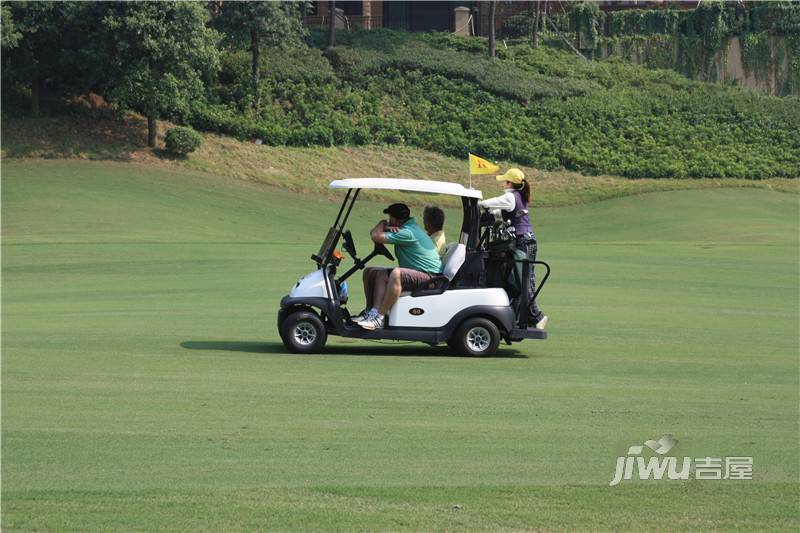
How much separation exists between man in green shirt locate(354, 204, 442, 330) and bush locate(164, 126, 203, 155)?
39.0 meters

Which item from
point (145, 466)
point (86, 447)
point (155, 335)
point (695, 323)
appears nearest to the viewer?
point (145, 466)

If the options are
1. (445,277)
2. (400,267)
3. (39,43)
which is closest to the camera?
(445,277)

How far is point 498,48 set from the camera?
69.9m

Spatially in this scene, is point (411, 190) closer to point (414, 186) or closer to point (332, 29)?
point (414, 186)

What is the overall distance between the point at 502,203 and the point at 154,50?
37785mm

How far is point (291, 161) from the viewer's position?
55.1 metres

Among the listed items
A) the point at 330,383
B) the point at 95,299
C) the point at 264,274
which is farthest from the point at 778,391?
Result: the point at 264,274

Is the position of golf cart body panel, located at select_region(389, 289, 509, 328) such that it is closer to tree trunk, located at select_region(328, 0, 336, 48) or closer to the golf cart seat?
the golf cart seat

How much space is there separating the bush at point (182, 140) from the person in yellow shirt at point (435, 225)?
38541mm

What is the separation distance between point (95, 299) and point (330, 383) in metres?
10.8

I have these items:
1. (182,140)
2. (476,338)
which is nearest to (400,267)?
(476,338)

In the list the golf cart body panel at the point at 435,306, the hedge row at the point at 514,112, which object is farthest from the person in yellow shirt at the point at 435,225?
the hedge row at the point at 514,112

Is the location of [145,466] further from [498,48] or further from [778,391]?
[498,48]

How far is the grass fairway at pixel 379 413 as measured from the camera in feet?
23.8
